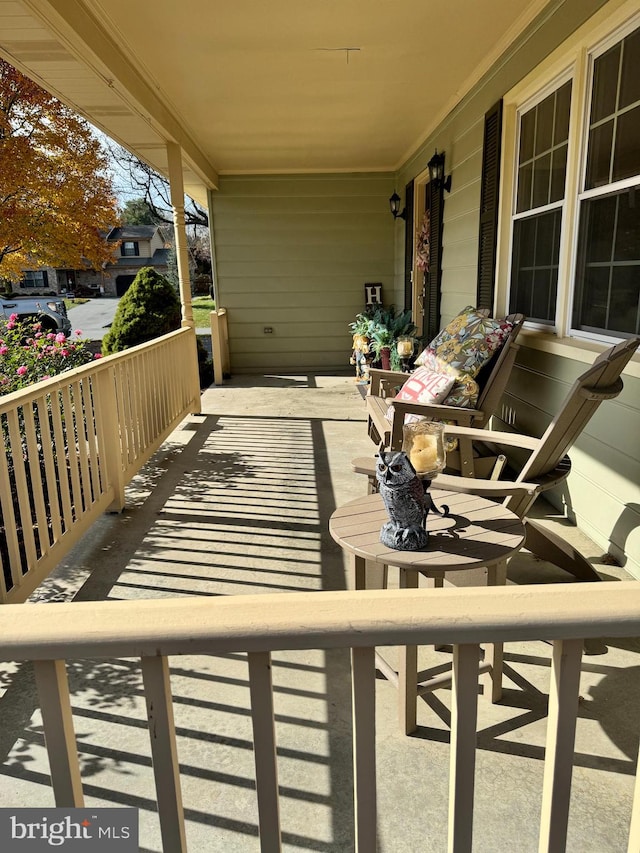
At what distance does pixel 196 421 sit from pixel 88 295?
29.2 meters

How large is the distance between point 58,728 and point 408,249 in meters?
7.27

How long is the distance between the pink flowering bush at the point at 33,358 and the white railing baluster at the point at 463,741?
340 centimetres

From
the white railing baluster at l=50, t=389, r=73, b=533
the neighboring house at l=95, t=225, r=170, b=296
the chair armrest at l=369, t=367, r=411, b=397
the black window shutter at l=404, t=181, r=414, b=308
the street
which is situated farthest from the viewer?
the neighboring house at l=95, t=225, r=170, b=296

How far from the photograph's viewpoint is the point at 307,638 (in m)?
0.67

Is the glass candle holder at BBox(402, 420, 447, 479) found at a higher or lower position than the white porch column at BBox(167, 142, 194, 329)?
lower

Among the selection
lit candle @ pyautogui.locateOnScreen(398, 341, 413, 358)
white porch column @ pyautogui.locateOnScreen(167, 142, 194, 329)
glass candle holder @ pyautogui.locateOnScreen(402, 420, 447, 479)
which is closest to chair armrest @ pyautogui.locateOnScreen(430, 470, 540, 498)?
glass candle holder @ pyautogui.locateOnScreen(402, 420, 447, 479)

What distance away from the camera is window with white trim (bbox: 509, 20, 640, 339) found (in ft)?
8.68

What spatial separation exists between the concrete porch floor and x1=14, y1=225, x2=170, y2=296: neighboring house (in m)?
30.5

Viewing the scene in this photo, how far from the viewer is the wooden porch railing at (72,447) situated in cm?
235

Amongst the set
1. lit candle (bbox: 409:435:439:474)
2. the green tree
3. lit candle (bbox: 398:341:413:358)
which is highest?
the green tree

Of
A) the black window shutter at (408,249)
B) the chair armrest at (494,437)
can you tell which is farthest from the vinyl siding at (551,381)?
the black window shutter at (408,249)

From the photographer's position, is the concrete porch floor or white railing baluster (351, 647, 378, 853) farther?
the concrete porch floor

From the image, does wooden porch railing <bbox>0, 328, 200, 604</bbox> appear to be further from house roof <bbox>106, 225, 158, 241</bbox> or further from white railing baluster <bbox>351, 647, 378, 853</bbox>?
house roof <bbox>106, 225, 158, 241</bbox>

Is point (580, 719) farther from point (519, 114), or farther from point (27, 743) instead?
point (519, 114)
